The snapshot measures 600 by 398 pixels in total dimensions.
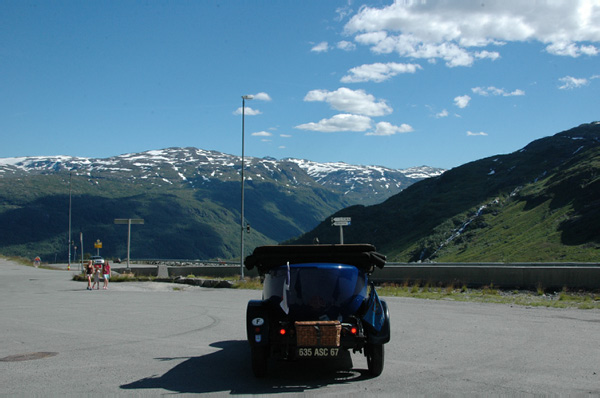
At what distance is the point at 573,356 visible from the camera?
9.15 metres

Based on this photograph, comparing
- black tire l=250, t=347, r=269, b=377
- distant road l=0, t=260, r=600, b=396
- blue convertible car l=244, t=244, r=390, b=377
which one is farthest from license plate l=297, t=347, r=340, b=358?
black tire l=250, t=347, r=269, b=377

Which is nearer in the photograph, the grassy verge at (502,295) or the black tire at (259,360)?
the black tire at (259,360)

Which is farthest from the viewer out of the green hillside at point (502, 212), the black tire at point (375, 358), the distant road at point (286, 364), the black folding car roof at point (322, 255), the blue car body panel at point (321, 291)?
the green hillside at point (502, 212)

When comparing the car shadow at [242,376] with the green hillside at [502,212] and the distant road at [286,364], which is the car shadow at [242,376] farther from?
the green hillside at [502,212]

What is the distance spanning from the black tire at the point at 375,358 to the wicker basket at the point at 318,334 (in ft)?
2.12

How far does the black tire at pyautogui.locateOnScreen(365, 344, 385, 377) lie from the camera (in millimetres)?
7832

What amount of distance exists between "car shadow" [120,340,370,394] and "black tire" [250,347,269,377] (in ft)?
0.34

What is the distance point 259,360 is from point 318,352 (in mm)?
904

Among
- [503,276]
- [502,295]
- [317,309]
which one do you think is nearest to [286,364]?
[317,309]

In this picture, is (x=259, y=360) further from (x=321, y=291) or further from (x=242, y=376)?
(x=321, y=291)

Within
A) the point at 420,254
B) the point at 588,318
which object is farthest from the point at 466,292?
the point at 420,254

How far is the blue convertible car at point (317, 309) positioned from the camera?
750 cm

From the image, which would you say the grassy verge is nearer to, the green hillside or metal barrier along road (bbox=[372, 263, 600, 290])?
metal barrier along road (bbox=[372, 263, 600, 290])

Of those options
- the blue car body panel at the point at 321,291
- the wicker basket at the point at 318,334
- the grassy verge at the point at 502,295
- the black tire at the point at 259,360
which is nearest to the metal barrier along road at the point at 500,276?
the grassy verge at the point at 502,295
